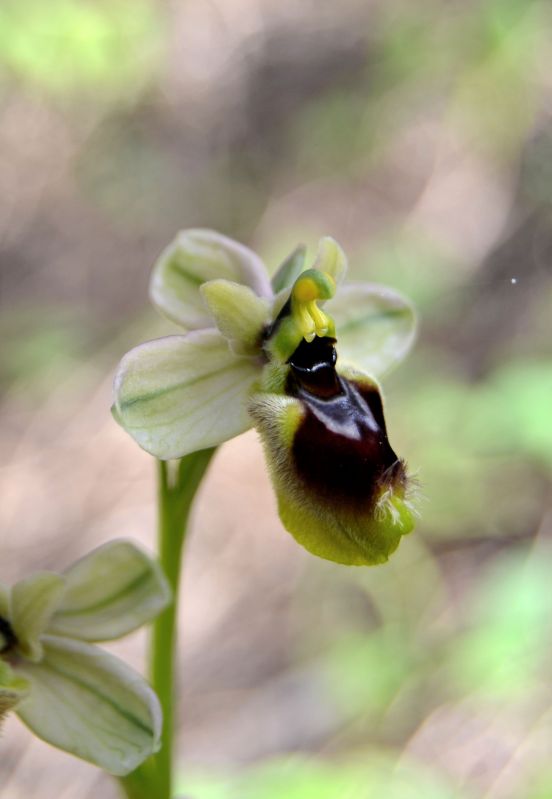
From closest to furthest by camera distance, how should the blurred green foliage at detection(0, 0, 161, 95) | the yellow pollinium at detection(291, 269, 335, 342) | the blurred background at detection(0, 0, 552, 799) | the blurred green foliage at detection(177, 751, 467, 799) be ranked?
the yellow pollinium at detection(291, 269, 335, 342)
the blurred green foliage at detection(177, 751, 467, 799)
the blurred background at detection(0, 0, 552, 799)
the blurred green foliage at detection(0, 0, 161, 95)

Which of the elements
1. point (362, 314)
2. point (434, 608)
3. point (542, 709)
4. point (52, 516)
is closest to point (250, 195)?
point (52, 516)

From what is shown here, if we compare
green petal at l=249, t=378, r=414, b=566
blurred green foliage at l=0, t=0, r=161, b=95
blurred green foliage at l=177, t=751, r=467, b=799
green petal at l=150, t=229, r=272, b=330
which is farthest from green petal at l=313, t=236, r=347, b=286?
blurred green foliage at l=0, t=0, r=161, b=95

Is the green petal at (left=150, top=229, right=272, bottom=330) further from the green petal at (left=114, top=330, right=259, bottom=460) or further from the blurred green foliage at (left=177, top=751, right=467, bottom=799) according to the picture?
the blurred green foliage at (left=177, top=751, right=467, bottom=799)

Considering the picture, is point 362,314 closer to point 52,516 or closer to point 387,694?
point 387,694

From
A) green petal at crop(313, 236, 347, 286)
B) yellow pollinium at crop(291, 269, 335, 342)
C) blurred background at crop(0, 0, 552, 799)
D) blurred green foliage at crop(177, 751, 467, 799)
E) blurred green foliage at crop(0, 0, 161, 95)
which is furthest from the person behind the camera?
blurred green foliage at crop(0, 0, 161, 95)

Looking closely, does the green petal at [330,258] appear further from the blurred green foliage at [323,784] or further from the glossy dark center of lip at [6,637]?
the blurred green foliage at [323,784]
